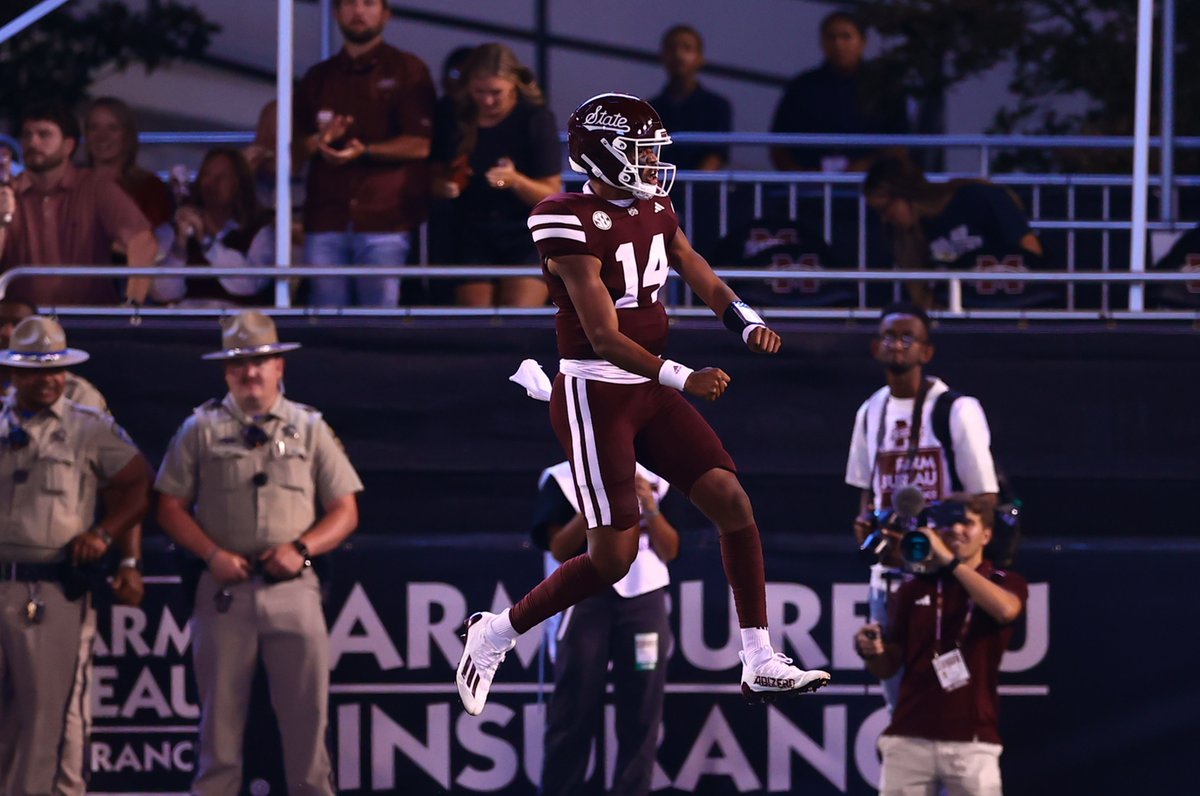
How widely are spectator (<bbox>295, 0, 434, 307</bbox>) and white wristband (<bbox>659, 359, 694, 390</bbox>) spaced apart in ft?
14.0

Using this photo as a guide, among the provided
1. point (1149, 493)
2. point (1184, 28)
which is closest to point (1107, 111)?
point (1184, 28)

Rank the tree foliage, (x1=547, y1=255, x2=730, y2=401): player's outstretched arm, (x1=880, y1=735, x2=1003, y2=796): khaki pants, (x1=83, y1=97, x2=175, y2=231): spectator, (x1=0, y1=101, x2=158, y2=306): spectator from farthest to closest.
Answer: the tree foliage, (x1=83, y1=97, x2=175, y2=231): spectator, (x1=0, y1=101, x2=158, y2=306): spectator, (x1=880, y1=735, x2=1003, y2=796): khaki pants, (x1=547, y1=255, x2=730, y2=401): player's outstretched arm

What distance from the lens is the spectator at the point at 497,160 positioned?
943cm

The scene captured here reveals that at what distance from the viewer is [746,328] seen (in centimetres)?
570

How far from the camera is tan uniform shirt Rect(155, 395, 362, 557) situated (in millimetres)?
8945

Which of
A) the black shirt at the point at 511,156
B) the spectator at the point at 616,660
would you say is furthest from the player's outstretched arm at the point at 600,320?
the black shirt at the point at 511,156

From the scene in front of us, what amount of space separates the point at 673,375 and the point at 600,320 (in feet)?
0.96

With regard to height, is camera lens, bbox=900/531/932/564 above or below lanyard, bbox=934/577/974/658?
above

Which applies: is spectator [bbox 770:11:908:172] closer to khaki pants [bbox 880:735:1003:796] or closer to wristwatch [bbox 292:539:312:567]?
khaki pants [bbox 880:735:1003:796]

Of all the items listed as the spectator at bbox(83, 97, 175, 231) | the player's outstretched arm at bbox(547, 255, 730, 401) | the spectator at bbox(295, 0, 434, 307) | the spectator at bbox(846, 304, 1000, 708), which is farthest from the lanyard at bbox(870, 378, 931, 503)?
the spectator at bbox(83, 97, 175, 231)

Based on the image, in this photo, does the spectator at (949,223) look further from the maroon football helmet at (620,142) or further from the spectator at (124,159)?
the maroon football helmet at (620,142)

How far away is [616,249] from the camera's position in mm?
5805

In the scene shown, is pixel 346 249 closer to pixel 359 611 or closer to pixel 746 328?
pixel 359 611

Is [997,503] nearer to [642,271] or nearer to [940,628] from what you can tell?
[940,628]
